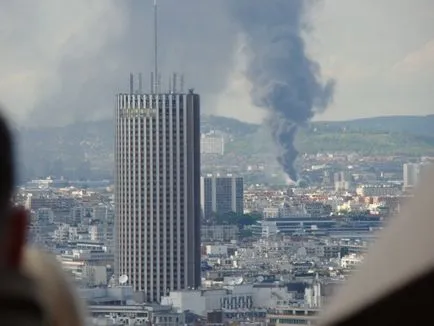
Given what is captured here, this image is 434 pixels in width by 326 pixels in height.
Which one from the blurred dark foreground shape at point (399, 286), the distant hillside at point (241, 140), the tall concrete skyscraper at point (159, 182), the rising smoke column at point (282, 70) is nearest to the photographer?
the blurred dark foreground shape at point (399, 286)

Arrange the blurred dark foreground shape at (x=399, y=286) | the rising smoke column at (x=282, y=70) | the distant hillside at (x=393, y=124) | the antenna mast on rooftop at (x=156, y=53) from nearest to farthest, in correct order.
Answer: the blurred dark foreground shape at (x=399, y=286)
the distant hillside at (x=393, y=124)
the antenna mast on rooftop at (x=156, y=53)
the rising smoke column at (x=282, y=70)

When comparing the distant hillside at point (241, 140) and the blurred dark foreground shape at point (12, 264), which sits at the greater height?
Result: the distant hillside at point (241, 140)

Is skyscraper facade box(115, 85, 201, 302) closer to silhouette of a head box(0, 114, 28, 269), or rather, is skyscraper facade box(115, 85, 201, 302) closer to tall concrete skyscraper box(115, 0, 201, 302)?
tall concrete skyscraper box(115, 0, 201, 302)

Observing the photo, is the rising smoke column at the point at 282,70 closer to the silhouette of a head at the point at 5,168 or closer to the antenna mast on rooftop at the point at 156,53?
the antenna mast on rooftop at the point at 156,53

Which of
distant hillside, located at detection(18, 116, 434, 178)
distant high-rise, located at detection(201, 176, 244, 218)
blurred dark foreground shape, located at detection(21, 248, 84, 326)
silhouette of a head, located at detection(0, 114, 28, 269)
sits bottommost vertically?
blurred dark foreground shape, located at detection(21, 248, 84, 326)

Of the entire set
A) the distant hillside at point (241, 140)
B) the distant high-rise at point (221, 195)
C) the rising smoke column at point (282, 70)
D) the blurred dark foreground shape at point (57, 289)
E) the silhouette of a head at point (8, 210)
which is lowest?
the blurred dark foreground shape at point (57, 289)

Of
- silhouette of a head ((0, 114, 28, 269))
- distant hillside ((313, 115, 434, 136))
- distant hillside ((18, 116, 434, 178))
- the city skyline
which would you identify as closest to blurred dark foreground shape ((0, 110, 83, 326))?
silhouette of a head ((0, 114, 28, 269))

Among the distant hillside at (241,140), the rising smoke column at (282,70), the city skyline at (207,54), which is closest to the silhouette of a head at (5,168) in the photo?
the distant hillside at (241,140)
